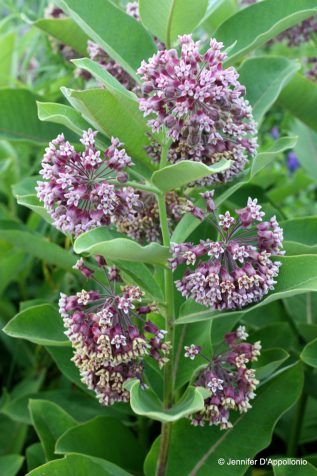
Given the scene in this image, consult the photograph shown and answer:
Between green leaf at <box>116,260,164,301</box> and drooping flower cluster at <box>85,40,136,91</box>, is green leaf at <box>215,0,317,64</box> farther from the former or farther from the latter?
green leaf at <box>116,260,164,301</box>

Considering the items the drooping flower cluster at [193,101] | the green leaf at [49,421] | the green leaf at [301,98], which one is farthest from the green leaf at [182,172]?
the green leaf at [301,98]

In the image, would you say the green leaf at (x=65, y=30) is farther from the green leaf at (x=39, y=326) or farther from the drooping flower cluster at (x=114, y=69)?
the green leaf at (x=39, y=326)

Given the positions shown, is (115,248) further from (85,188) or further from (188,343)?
(188,343)

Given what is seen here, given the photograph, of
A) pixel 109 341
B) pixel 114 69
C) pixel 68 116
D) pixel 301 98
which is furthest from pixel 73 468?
pixel 301 98

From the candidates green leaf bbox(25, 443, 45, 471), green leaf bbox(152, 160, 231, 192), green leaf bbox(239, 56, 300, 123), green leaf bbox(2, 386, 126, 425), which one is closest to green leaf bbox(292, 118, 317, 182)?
green leaf bbox(239, 56, 300, 123)

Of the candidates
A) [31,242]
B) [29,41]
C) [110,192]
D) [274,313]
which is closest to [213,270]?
[110,192]

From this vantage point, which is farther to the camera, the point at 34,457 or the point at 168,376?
the point at 34,457
